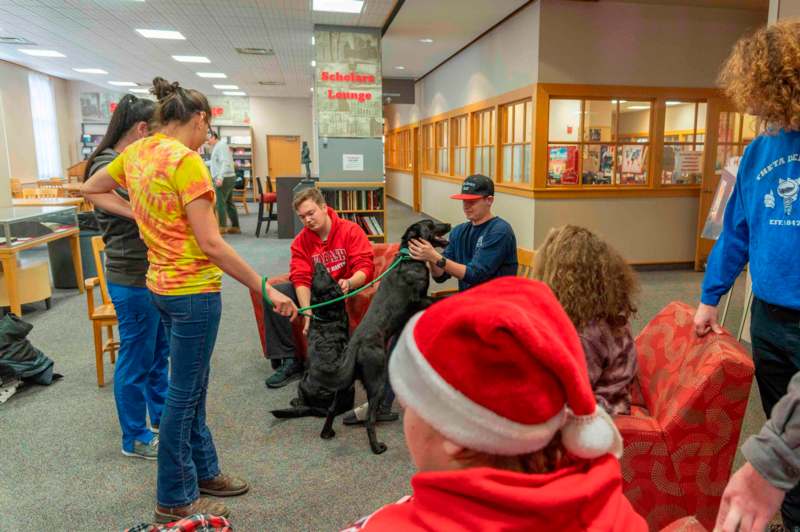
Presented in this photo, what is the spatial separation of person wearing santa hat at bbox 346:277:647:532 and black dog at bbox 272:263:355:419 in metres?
2.17

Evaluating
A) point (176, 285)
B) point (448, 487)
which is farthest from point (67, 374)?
point (448, 487)

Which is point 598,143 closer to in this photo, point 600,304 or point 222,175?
point 600,304

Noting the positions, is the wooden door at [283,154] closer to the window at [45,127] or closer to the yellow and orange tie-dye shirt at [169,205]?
the window at [45,127]

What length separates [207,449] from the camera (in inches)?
86.4

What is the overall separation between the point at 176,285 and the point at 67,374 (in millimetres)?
2383

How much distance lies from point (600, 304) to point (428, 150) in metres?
10.6

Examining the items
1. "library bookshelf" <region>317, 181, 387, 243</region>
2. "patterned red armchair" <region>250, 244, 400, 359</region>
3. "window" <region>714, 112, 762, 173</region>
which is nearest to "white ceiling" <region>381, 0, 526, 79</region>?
"library bookshelf" <region>317, 181, 387, 243</region>

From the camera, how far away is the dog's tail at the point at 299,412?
9.64ft

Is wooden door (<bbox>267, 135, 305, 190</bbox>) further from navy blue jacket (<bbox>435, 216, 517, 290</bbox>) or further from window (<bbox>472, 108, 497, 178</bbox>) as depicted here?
navy blue jacket (<bbox>435, 216, 517, 290</bbox>)

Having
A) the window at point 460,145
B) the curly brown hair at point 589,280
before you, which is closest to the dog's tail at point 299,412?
→ the curly brown hair at point 589,280

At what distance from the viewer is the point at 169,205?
1790 millimetres

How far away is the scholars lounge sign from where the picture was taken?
6.65 meters

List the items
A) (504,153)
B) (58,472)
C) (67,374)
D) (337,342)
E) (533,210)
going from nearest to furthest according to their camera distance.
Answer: (58,472), (337,342), (67,374), (533,210), (504,153)

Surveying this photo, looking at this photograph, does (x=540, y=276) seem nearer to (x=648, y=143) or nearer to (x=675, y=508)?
(x=675, y=508)
